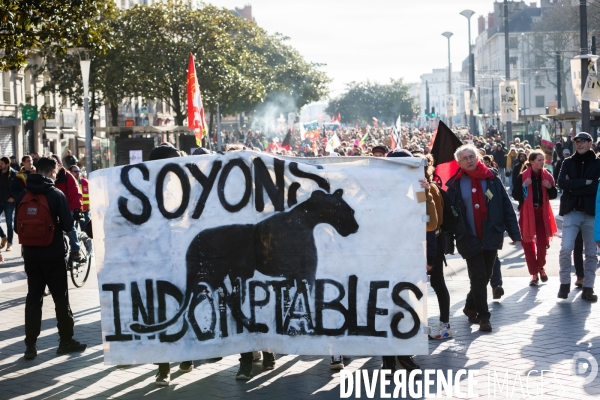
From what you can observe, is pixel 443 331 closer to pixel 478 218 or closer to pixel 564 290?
pixel 478 218

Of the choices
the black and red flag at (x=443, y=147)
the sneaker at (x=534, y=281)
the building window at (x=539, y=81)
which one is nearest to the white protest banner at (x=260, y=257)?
the black and red flag at (x=443, y=147)

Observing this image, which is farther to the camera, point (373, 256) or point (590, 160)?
point (590, 160)

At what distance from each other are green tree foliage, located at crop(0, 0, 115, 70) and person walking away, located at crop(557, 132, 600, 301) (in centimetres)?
858

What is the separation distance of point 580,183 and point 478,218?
77.1 inches

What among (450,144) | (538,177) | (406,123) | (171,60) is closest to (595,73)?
(538,177)

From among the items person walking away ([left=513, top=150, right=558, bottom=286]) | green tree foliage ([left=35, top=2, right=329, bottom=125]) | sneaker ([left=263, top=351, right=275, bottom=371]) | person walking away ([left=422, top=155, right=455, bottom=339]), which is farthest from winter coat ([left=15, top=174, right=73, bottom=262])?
green tree foliage ([left=35, top=2, right=329, bottom=125])

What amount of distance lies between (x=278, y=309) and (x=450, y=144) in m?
4.41

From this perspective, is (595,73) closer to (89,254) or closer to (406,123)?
(89,254)

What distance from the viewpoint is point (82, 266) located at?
13.6 meters

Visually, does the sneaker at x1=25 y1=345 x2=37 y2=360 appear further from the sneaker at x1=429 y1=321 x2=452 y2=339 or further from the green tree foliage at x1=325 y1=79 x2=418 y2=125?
the green tree foliage at x1=325 y1=79 x2=418 y2=125

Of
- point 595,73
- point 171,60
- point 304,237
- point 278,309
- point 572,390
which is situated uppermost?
point 171,60

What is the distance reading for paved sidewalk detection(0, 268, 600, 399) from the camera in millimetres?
6969

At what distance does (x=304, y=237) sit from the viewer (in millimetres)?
6898

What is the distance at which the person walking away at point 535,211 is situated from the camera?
1165 centimetres
